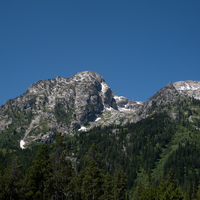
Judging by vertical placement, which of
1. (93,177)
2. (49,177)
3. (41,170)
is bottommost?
(49,177)

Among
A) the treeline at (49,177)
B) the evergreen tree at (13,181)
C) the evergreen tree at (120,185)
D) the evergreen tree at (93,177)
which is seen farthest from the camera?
the evergreen tree at (120,185)

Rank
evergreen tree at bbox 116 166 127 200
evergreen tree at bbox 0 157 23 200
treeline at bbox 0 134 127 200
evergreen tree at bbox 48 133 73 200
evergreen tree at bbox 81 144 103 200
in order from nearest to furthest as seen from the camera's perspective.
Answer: evergreen tree at bbox 48 133 73 200
treeline at bbox 0 134 127 200
evergreen tree at bbox 0 157 23 200
evergreen tree at bbox 81 144 103 200
evergreen tree at bbox 116 166 127 200

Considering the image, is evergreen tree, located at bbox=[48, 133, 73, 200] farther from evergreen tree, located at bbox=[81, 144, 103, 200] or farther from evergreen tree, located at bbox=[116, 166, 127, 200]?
evergreen tree, located at bbox=[116, 166, 127, 200]

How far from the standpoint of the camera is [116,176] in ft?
283

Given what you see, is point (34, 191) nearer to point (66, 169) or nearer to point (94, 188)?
point (66, 169)

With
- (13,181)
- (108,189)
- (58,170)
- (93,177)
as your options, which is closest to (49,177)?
(58,170)

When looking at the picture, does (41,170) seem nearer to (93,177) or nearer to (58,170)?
(58,170)

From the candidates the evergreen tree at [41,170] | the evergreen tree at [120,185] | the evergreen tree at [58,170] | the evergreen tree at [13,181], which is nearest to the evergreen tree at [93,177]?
the evergreen tree at [58,170]

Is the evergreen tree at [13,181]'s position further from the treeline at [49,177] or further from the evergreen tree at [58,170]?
the evergreen tree at [58,170]

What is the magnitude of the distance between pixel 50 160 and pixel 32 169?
5133 mm

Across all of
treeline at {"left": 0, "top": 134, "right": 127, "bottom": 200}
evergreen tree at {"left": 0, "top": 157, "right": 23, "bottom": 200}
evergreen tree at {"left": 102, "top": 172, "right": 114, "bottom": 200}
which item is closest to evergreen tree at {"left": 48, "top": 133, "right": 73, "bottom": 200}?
treeline at {"left": 0, "top": 134, "right": 127, "bottom": 200}

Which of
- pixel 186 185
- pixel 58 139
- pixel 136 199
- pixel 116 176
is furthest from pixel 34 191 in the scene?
pixel 186 185

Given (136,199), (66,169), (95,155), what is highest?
(95,155)

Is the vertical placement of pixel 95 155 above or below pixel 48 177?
above
